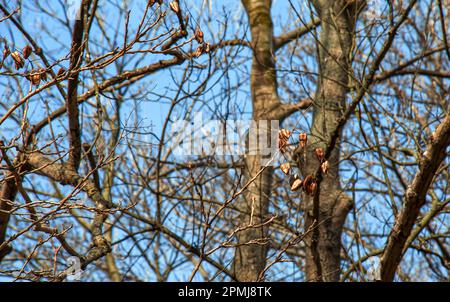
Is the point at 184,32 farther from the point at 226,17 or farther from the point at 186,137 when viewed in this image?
the point at 186,137

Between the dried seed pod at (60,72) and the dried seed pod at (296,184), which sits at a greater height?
the dried seed pod at (60,72)

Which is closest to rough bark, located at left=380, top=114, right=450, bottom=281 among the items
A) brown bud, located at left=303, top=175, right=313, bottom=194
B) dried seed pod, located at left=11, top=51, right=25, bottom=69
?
brown bud, located at left=303, top=175, right=313, bottom=194

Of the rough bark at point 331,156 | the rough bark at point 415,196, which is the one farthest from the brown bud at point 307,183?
the rough bark at point 331,156

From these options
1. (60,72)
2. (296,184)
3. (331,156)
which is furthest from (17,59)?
(331,156)

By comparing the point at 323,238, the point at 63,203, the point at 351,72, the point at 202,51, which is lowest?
the point at 63,203

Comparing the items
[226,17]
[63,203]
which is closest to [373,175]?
[226,17]

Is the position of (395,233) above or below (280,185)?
below

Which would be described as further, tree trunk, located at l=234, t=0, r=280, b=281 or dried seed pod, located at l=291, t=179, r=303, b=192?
tree trunk, located at l=234, t=0, r=280, b=281

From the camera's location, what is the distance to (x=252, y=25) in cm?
701

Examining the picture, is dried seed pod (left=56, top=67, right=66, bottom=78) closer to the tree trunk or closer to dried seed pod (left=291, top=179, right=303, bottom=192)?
dried seed pod (left=291, top=179, right=303, bottom=192)

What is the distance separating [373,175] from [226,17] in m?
3.14

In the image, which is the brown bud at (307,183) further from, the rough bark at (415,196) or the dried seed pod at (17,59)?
the dried seed pod at (17,59)
